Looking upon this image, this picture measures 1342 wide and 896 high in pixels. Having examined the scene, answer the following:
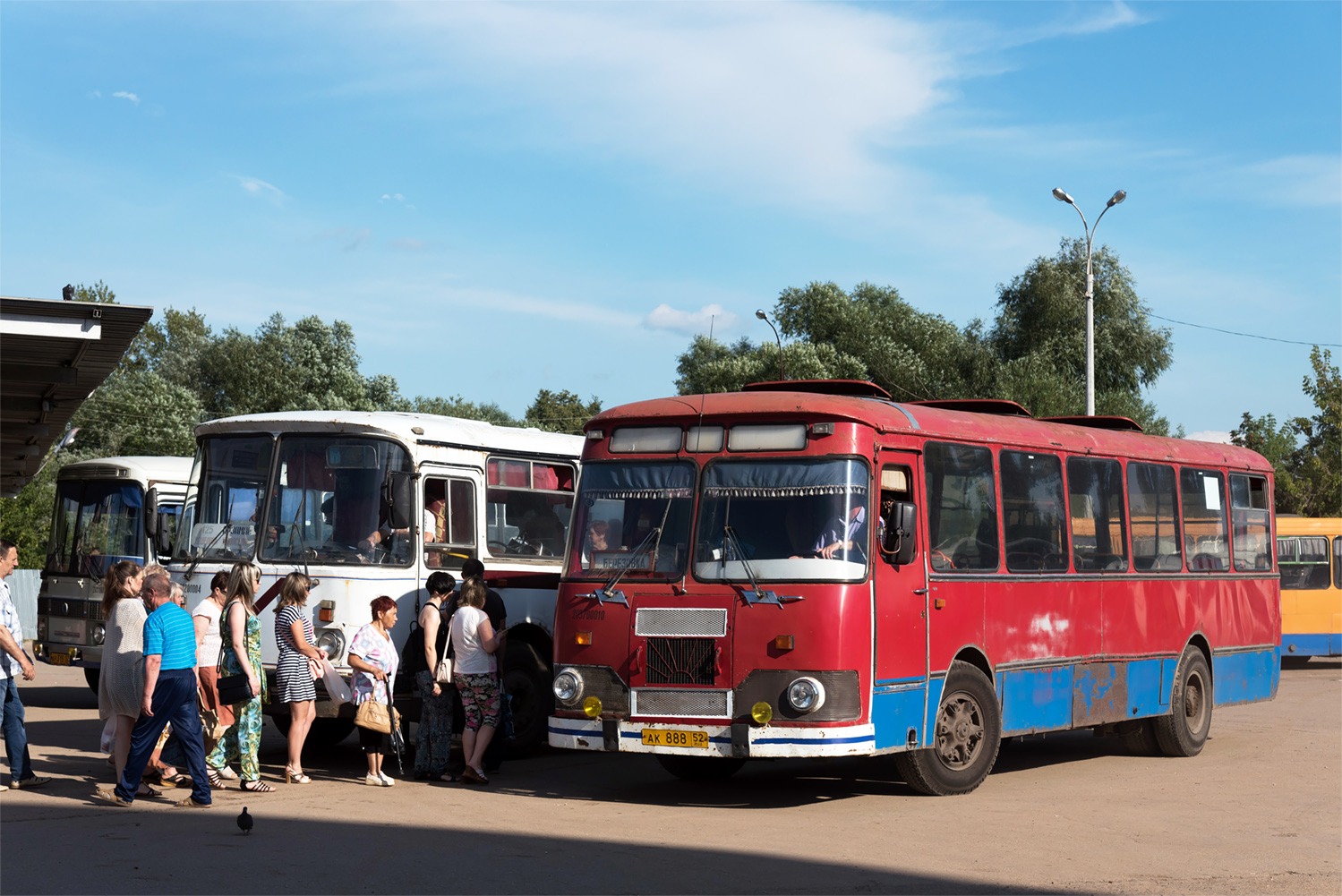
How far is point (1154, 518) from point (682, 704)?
20.8 feet

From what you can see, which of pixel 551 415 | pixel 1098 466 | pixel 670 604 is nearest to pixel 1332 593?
pixel 1098 466

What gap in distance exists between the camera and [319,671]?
12078 mm

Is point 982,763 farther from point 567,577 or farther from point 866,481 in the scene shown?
point 567,577

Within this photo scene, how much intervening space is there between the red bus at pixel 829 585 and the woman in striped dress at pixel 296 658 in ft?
7.00

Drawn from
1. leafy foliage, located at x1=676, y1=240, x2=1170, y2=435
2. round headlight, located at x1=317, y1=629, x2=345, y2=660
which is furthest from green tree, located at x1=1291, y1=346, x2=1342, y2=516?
round headlight, located at x1=317, y1=629, x2=345, y2=660

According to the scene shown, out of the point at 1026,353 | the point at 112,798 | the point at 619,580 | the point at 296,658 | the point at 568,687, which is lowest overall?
the point at 112,798

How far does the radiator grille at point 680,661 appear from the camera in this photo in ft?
35.6

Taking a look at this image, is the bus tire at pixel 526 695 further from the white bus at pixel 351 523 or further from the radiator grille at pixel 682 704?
the radiator grille at pixel 682 704

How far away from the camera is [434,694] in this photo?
486 inches

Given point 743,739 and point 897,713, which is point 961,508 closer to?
point 897,713

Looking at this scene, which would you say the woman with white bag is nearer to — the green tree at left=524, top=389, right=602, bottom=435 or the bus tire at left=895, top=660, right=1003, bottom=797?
the bus tire at left=895, top=660, right=1003, bottom=797

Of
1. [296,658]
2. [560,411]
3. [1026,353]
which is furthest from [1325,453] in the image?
[560,411]

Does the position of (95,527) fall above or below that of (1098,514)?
above

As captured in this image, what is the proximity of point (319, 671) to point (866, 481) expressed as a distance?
15.8 feet
